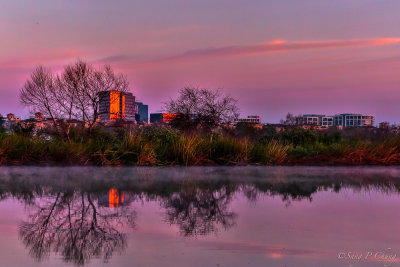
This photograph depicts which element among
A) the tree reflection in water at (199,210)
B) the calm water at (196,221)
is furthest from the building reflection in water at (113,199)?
the tree reflection in water at (199,210)

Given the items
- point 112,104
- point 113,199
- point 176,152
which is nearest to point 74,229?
point 113,199

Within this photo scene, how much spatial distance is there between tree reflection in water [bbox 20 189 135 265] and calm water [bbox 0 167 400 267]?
13mm

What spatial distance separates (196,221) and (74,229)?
1.64 metres

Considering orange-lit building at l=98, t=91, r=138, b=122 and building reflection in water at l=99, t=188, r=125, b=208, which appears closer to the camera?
building reflection in water at l=99, t=188, r=125, b=208

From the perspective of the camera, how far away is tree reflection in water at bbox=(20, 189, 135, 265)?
467 cm

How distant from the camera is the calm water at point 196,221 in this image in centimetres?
452

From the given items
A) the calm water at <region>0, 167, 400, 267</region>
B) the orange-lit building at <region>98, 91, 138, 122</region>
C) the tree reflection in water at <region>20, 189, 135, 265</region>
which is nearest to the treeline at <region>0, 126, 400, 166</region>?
the calm water at <region>0, 167, 400, 267</region>

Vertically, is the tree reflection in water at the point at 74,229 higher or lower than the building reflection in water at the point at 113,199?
lower

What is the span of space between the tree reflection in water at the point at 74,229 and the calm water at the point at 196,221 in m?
0.01

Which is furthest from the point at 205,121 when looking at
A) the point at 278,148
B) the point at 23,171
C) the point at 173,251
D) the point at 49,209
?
the point at 173,251

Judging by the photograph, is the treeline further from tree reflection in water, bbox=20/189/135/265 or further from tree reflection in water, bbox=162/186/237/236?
tree reflection in water, bbox=20/189/135/265

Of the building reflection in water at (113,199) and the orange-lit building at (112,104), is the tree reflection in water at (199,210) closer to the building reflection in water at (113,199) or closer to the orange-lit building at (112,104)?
the building reflection in water at (113,199)

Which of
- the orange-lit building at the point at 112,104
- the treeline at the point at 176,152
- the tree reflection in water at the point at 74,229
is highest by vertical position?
the orange-lit building at the point at 112,104

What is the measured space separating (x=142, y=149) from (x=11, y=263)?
34.1 feet
